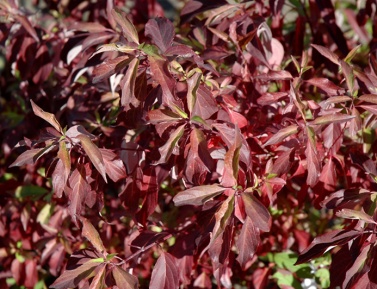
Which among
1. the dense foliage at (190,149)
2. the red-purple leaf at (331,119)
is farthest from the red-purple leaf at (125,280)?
the red-purple leaf at (331,119)

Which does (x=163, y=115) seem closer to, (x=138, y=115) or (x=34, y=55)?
(x=138, y=115)

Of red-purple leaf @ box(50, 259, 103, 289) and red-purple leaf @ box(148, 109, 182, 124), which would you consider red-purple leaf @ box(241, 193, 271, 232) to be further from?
red-purple leaf @ box(50, 259, 103, 289)

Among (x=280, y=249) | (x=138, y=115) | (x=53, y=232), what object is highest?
(x=138, y=115)

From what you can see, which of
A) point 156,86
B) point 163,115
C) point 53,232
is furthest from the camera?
point 53,232

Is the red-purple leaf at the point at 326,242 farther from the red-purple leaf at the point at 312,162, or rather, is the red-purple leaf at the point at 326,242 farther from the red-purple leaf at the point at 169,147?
the red-purple leaf at the point at 169,147

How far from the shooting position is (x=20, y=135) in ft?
7.08

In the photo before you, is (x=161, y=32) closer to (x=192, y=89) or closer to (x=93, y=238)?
(x=192, y=89)

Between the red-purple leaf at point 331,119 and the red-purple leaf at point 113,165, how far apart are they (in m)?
0.49

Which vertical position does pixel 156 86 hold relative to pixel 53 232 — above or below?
above

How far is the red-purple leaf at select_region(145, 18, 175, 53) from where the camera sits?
1.32m

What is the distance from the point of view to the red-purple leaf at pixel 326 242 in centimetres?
126

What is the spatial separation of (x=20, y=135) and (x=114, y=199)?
44cm

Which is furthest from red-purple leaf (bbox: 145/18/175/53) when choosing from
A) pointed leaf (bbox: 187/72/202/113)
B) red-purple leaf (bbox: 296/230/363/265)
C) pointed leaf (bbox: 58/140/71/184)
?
red-purple leaf (bbox: 296/230/363/265)

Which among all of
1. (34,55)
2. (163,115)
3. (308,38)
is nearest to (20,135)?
(34,55)
